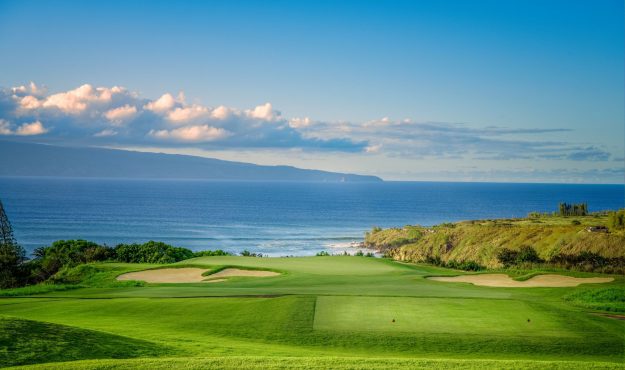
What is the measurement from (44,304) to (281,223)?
326ft

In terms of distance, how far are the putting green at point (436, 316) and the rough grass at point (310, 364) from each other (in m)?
3.60

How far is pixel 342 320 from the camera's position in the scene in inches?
657

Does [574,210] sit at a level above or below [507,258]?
above

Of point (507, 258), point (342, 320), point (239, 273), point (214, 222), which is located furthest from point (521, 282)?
point (214, 222)

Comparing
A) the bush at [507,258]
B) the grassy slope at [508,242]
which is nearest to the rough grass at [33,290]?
the bush at [507,258]

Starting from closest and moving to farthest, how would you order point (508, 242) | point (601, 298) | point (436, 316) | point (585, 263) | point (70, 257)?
point (436, 316), point (601, 298), point (585, 263), point (70, 257), point (508, 242)

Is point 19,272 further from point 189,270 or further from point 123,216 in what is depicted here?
point 123,216

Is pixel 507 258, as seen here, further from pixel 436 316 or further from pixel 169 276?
pixel 436 316

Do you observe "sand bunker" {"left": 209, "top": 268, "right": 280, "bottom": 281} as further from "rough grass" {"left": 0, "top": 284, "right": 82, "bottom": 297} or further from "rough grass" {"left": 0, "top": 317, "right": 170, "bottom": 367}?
"rough grass" {"left": 0, "top": 317, "right": 170, "bottom": 367}

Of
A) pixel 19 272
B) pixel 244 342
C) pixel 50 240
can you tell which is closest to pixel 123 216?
pixel 50 240

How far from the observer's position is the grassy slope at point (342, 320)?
1394 centimetres

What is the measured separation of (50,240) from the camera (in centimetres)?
8512

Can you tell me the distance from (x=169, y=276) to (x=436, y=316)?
54.4 feet

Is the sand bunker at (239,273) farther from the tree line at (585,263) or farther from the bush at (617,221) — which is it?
the bush at (617,221)
